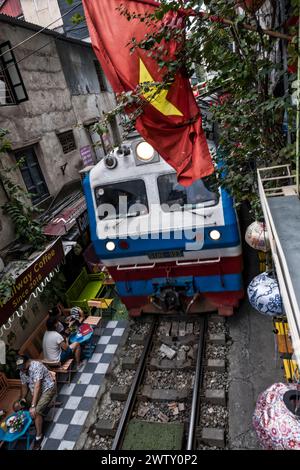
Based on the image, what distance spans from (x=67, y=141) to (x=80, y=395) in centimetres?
720

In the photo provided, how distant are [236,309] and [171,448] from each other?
2813 millimetres

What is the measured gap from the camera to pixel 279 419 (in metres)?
2.36

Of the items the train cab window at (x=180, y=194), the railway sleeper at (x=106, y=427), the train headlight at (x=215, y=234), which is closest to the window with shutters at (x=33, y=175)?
the train cab window at (x=180, y=194)

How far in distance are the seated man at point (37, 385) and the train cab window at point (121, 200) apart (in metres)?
2.69

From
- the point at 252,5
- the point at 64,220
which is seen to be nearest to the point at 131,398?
the point at 64,220

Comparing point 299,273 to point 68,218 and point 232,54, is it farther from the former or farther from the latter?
point 68,218

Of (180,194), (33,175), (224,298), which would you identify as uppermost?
(33,175)

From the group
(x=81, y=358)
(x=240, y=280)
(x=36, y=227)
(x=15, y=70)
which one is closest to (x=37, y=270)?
(x=36, y=227)

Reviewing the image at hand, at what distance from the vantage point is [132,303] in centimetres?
633

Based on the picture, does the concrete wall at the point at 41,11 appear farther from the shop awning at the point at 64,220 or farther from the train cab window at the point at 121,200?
the train cab window at the point at 121,200

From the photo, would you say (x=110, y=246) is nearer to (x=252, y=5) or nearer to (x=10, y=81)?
(x=252, y=5)

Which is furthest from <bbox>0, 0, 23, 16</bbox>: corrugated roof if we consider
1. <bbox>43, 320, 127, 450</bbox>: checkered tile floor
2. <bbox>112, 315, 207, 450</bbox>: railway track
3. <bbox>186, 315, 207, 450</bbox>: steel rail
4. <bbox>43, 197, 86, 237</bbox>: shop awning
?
<bbox>186, 315, 207, 450</bbox>: steel rail

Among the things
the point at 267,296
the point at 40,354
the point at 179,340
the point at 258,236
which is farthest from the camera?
the point at 40,354

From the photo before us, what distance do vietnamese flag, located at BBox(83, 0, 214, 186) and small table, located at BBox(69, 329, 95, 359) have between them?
3935 millimetres
